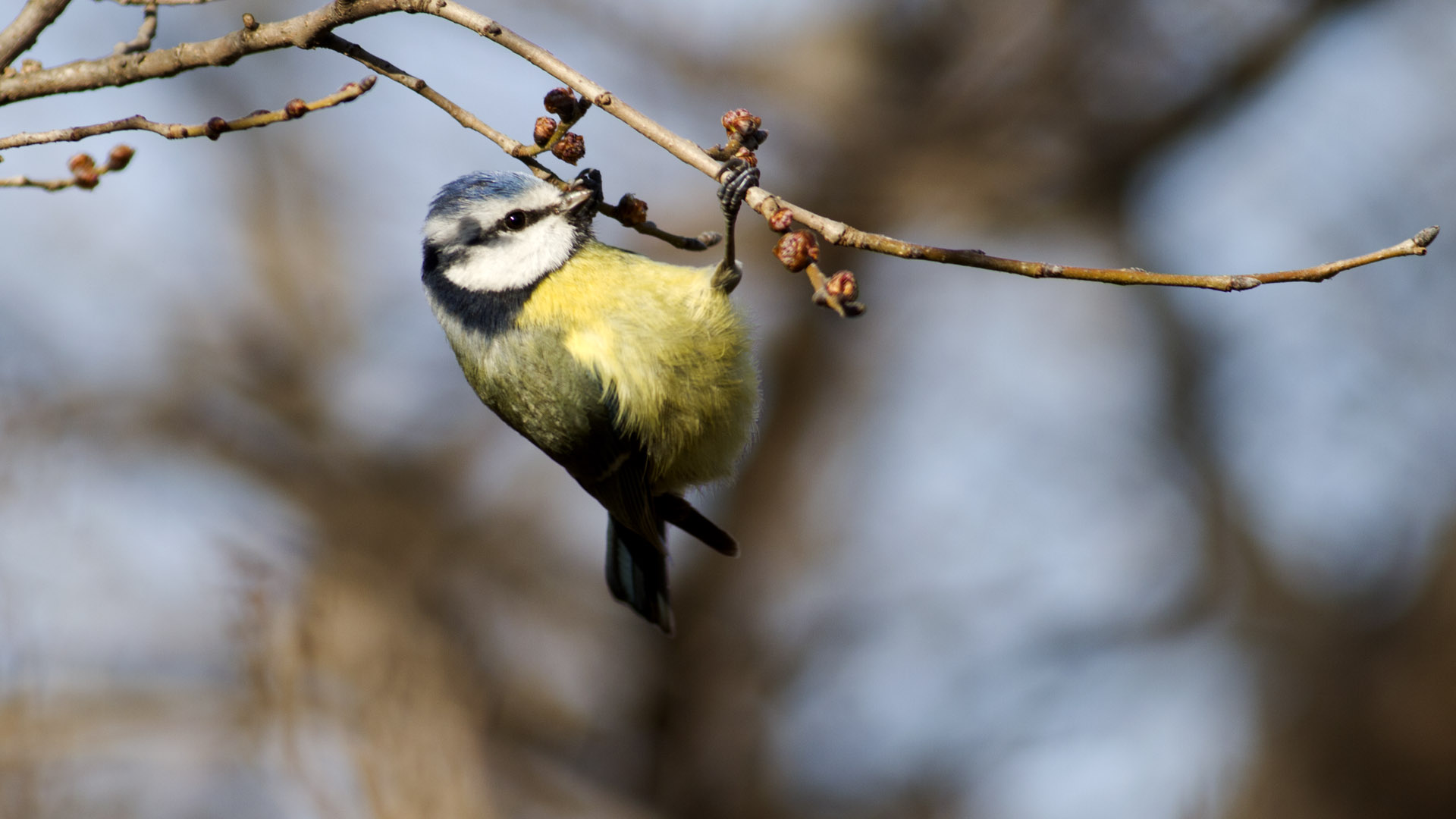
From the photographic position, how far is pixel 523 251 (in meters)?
2.88

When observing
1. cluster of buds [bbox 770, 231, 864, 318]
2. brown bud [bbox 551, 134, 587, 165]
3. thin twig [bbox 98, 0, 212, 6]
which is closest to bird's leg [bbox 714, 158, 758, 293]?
cluster of buds [bbox 770, 231, 864, 318]

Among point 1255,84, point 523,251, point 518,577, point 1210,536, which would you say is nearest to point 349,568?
point 518,577

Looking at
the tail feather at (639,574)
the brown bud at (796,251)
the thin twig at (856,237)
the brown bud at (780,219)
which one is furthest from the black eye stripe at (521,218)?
the brown bud at (780,219)

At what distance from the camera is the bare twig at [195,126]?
5.48 ft

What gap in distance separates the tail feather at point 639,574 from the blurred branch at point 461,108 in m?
Answer: 1.92

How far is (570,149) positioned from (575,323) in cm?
86

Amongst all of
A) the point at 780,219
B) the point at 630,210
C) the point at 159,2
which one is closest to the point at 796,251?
the point at 780,219

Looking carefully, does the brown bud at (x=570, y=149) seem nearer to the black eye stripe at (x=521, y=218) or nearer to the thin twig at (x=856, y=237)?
the thin twig at (x=856, y=237)

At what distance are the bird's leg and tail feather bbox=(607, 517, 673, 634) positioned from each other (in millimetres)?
979

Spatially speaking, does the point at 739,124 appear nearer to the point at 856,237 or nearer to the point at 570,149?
the point at 570,149

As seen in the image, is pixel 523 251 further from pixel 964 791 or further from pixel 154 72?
pixel 964 791

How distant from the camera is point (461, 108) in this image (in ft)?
5.82

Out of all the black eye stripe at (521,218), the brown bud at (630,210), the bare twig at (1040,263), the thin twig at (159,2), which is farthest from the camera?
the black eye stripe at (521,218)

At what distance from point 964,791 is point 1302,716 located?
6.99 ft
